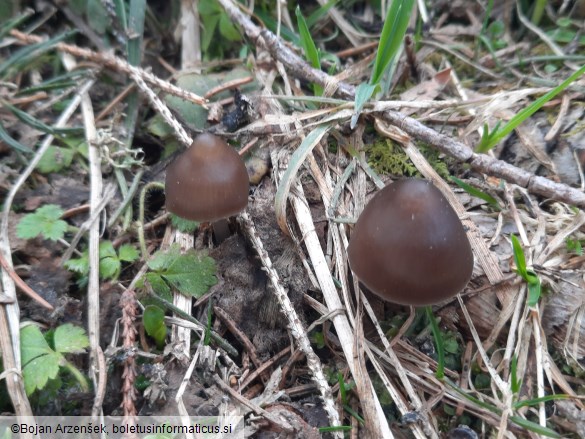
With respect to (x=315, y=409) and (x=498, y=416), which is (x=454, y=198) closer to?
(x=498, y=416)

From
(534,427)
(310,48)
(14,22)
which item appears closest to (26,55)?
(14,22)

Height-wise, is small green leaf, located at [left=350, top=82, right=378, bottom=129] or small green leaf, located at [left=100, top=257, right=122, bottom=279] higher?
small green leaf, located at [left=350, top=82, right=378, bottom=129]

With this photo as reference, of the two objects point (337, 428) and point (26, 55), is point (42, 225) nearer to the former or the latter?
point (26, 55)

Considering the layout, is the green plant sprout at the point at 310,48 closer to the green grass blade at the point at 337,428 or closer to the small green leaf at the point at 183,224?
the small green leaf at the point at 183,224

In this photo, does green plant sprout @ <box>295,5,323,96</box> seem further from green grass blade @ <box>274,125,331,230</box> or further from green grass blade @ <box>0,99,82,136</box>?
green grass blade @ <box>0,99,82,136</box>

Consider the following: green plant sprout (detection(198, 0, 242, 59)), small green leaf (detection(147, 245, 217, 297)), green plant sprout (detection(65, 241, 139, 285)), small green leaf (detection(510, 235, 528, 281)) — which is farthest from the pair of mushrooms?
green plant sprout (detection(198, 0, 242, 59))

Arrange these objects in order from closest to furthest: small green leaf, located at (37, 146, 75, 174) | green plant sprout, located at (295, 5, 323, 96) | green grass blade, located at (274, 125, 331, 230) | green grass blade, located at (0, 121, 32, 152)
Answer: green grass blade, located at (274, 125, 331, 230)
green grass blade, located at (0, 121, 32, 152)
small green leaf, located at (37, 146, 75, 174)
green plant sprout, located at (295, 5, 323, 96)

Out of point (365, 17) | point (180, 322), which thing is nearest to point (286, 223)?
point (180, 322)
